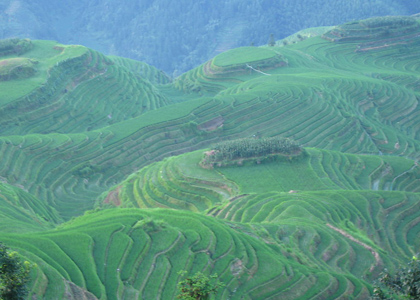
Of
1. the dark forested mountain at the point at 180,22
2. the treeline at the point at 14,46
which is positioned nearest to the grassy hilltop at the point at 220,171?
the treeline at the point at 14,46

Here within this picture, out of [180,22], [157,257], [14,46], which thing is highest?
[180,22]

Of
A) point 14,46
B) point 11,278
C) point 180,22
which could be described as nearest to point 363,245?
point 11,278

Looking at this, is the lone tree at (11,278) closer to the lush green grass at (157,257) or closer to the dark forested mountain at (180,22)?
the lush green grass at (157,257)

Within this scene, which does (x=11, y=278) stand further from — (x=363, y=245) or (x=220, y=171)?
(x=220, y=171)

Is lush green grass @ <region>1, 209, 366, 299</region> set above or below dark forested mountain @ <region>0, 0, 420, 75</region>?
below

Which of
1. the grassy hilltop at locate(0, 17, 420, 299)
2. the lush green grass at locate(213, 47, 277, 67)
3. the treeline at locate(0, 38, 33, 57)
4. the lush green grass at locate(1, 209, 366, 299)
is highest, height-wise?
the lush green grass at locate(213, 47, 277, 67)

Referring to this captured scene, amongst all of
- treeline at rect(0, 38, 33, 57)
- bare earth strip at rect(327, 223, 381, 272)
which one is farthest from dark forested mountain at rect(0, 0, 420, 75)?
bare earth strip at rect(327, 223, 381, 272)

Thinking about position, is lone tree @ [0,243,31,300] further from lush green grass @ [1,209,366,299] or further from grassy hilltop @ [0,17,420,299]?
lush green grass @ [1,209,366,299]

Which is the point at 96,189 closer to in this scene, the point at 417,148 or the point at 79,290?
the point at 79,290
